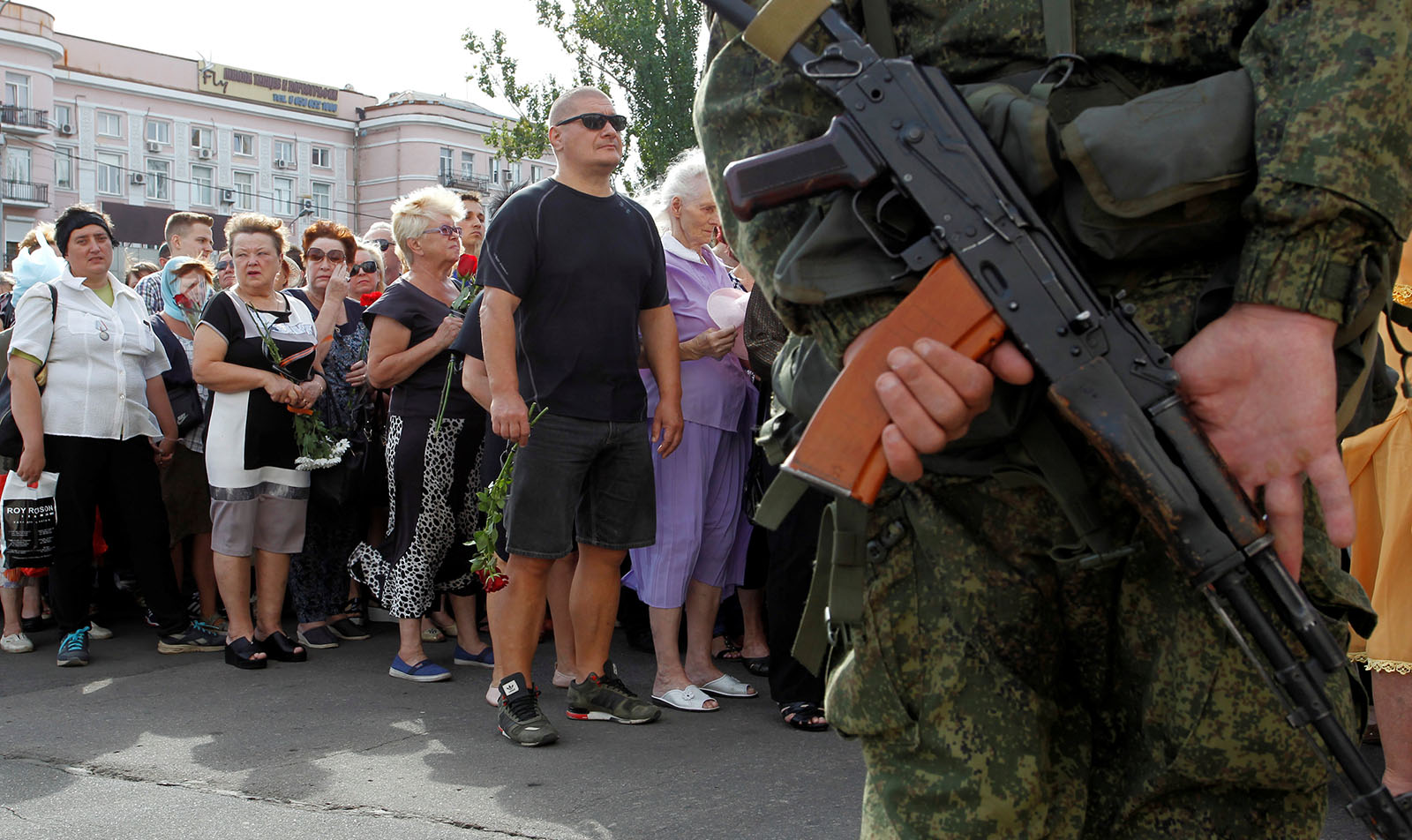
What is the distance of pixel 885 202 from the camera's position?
1.58m

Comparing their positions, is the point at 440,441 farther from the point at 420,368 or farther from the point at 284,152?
the point at 284,152

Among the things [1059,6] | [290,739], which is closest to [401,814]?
[290,739]

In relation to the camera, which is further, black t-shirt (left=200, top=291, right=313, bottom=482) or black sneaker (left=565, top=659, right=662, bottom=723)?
black t-shirt (left=200, top=291, right=313, bottom=482)

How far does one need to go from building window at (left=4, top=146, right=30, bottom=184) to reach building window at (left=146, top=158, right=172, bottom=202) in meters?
4.51

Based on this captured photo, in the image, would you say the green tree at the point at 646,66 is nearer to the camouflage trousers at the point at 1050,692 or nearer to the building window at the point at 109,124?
the camouflage trousers at the point at 1050,692

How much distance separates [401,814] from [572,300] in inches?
74.5

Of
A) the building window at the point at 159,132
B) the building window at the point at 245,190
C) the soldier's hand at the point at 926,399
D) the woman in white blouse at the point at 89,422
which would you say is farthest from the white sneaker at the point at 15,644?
the building window at the point at 245,190

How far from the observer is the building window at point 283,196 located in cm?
5394

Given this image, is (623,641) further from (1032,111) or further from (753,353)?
(1032,111)

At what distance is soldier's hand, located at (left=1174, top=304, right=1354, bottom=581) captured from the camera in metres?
1.35

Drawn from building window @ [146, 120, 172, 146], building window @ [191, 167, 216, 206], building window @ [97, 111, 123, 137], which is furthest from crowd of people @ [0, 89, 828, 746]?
building window @ [191, 167, 216, 206]

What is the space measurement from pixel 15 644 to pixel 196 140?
50448 mm

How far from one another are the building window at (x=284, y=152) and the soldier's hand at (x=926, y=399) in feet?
186

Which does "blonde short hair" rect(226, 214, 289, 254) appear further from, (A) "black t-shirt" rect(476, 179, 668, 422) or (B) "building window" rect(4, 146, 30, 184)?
(B) "building window" rect(4, 146, 30, 184)
